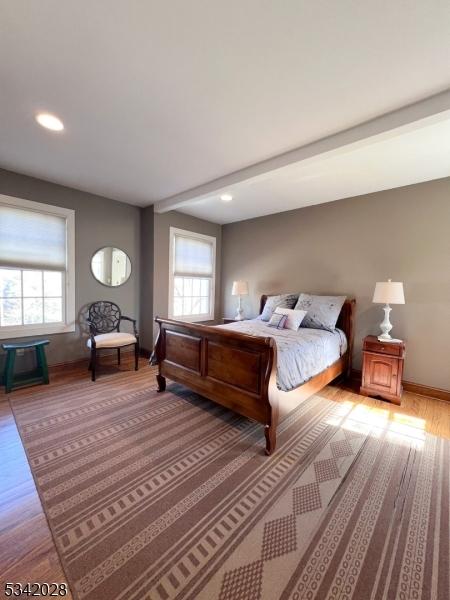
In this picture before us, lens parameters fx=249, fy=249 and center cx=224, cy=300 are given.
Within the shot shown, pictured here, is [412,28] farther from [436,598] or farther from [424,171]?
[436,598]

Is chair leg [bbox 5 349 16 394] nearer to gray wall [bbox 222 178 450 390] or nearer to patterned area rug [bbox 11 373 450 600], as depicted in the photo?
patterned area rug [bbox 11 373 450 600]

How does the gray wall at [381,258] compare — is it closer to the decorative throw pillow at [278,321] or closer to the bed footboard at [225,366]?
the decorative throw pillow at [278,321]

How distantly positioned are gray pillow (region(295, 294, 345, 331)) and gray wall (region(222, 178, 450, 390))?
337mm

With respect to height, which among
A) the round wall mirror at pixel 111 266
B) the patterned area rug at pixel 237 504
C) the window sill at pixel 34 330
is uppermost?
the round wall mirror at pixel 111 266

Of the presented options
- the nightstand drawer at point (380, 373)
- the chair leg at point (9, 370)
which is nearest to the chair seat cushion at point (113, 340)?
the chair leg at point (9, 370)

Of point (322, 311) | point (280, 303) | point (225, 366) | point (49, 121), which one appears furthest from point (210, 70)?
point (280, 303)

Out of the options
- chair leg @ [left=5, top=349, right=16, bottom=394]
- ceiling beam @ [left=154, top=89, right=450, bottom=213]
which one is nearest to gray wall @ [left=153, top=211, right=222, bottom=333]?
ceiling beam @ [left=154, top=89, right=450, bottom=213]

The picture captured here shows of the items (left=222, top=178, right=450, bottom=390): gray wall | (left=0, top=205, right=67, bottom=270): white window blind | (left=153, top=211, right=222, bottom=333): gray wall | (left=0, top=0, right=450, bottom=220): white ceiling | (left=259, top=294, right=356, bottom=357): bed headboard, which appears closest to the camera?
(left=0, top=0, right=450, bottom=220): white ceiling

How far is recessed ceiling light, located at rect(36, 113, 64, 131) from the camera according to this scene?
78.3 inches

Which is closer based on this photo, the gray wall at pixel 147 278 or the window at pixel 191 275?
the gray wall at pixel 147 278

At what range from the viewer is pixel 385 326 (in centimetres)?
298

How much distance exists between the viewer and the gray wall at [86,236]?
10.5 feet

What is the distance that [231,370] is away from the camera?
219cm

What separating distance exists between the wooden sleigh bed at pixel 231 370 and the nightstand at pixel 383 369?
1.22 feet
